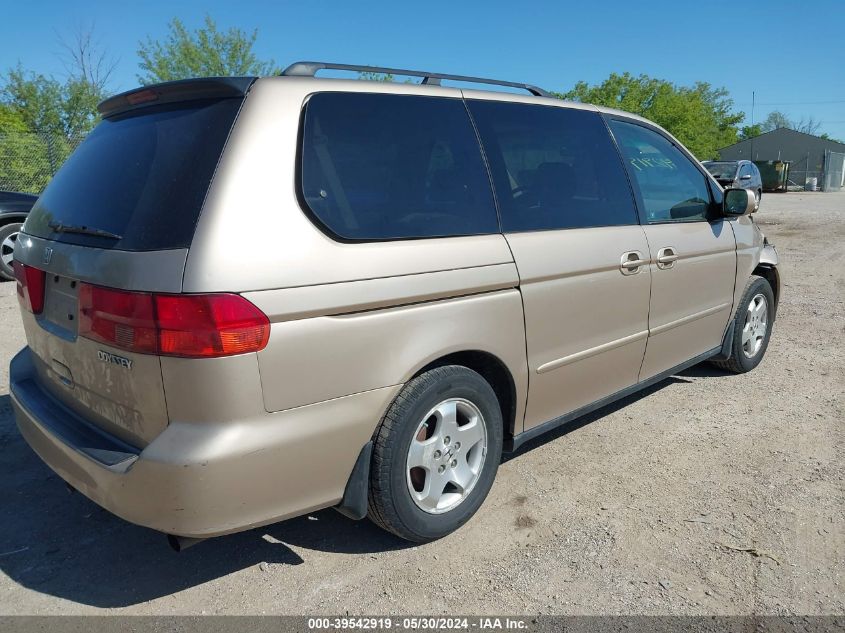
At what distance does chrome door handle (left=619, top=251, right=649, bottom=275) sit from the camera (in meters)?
3.52

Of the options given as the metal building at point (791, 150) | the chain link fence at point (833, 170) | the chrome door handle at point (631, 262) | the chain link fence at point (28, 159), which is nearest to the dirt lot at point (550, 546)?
the chrome door handle at point (631, 262)

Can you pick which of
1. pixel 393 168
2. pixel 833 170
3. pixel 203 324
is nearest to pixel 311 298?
pixel 203 324

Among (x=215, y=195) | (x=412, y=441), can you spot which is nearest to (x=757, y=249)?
(x=412, y=441)

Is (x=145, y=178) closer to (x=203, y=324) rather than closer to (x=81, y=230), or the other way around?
(x=81, y=230)

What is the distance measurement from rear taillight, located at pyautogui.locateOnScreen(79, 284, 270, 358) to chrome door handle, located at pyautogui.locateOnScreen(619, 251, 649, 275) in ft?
6.98

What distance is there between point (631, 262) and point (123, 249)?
2.54m

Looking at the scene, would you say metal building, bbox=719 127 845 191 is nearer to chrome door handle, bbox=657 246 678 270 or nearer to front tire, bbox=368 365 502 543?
chrome door handle, bbox=657 246 678 270

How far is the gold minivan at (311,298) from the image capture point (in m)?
2.12

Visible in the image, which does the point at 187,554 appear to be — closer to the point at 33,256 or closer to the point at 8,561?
the point at 8,561

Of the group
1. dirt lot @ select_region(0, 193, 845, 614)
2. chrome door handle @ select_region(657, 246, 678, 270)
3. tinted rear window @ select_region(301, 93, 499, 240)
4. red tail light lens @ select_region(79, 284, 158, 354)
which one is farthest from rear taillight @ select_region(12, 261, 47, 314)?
chrome door handle @ select_region(657, 246, 678, 270)

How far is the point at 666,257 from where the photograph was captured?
3.82 metres

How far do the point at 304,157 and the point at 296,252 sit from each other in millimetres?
388

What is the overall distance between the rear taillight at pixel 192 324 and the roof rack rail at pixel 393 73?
102 centimetres

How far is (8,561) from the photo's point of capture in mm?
2775
